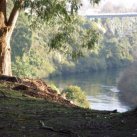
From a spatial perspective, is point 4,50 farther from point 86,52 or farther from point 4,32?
point 86,52

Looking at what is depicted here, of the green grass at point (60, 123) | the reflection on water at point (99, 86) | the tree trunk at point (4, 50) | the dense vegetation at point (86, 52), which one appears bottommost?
the reflection on water at point (99, 86)

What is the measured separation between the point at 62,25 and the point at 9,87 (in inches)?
168

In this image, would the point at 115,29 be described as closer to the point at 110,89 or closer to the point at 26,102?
the point at 110,89

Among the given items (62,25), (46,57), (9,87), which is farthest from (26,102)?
(46,57)

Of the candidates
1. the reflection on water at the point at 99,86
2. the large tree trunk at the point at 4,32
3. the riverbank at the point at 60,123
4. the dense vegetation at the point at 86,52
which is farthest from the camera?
the dense vegetation at the point at 86,52

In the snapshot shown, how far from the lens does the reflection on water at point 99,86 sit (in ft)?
151

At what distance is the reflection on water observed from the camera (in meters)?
46.1

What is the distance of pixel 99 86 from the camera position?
214ft

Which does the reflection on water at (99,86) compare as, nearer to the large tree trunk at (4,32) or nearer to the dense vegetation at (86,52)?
the dense vegetation at (86,52)

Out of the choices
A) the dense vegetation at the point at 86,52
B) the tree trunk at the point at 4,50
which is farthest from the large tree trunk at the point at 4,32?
the dense vegetation at the point at 86,52

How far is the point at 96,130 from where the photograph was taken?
580 centimetres

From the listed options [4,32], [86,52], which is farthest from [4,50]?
[86,52]

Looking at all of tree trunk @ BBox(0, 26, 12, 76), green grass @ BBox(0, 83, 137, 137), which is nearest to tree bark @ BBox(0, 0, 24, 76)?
tree trunk @ BBox(0, 26, 12, 76)

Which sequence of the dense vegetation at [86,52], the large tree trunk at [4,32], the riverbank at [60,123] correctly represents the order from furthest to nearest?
1. the dense vegetation at [86,52]
2. the large tree trunk at [4,32]
3. the riverbank at [60,123]
